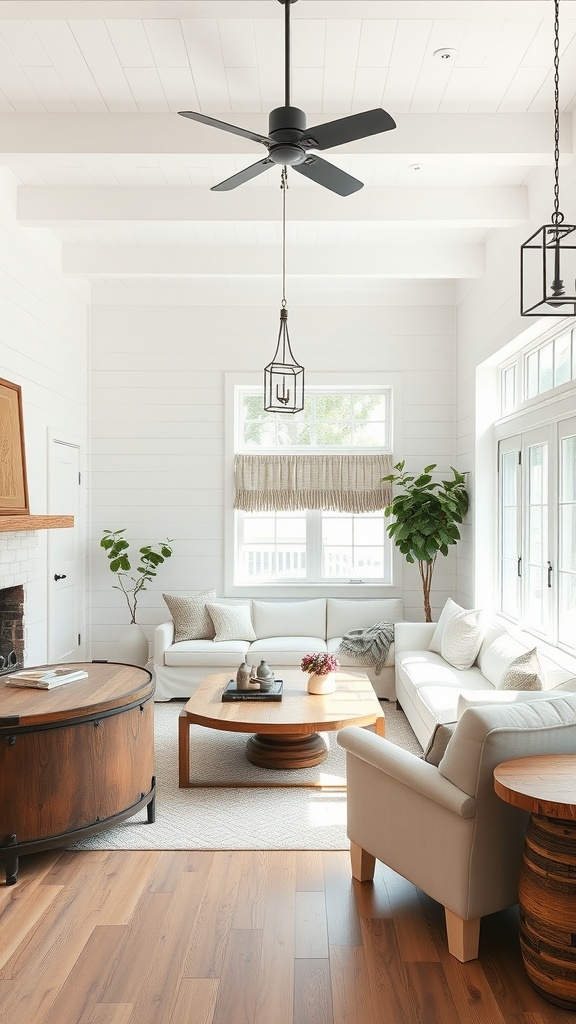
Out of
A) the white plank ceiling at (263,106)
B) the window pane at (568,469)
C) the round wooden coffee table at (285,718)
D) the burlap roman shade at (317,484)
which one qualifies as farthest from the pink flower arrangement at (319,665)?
the white plank ceiling at (263,106)

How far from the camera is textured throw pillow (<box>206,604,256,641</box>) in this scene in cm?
625

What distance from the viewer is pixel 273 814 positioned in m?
3.79

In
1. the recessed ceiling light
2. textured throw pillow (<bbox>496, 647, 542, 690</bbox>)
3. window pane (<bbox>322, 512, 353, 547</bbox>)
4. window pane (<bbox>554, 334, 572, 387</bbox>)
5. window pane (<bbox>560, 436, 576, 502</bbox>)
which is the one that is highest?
the recessed ceiling light

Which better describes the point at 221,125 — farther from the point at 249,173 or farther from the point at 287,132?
the point at 249,173

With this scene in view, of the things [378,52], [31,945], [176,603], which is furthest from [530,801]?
[176,603]

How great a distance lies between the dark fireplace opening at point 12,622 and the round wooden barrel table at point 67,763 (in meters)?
1.65

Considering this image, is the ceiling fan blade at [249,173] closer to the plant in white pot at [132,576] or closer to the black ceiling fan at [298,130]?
the black ceiling fan at [298,130]

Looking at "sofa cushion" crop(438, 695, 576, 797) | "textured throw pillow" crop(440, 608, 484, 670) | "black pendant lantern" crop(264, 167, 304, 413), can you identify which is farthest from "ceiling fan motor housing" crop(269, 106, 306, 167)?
"textured throw pillow" crop(440, 608, 484, 670)

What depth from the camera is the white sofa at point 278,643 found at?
5945 millimetres

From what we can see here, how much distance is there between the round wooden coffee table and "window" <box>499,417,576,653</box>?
1160 millimetres

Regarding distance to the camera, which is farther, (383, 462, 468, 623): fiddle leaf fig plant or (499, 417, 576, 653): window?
(383, 462, 468, 623): fiddle leaf fig plant

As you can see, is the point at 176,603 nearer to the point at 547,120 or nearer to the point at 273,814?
the point at 273,814

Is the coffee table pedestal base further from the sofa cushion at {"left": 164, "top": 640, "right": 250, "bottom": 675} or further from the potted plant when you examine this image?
the sofa cushion at {"left": 164, "top": 640, "right": 250, "bottom": 675}

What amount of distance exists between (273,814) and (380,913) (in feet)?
3.43
